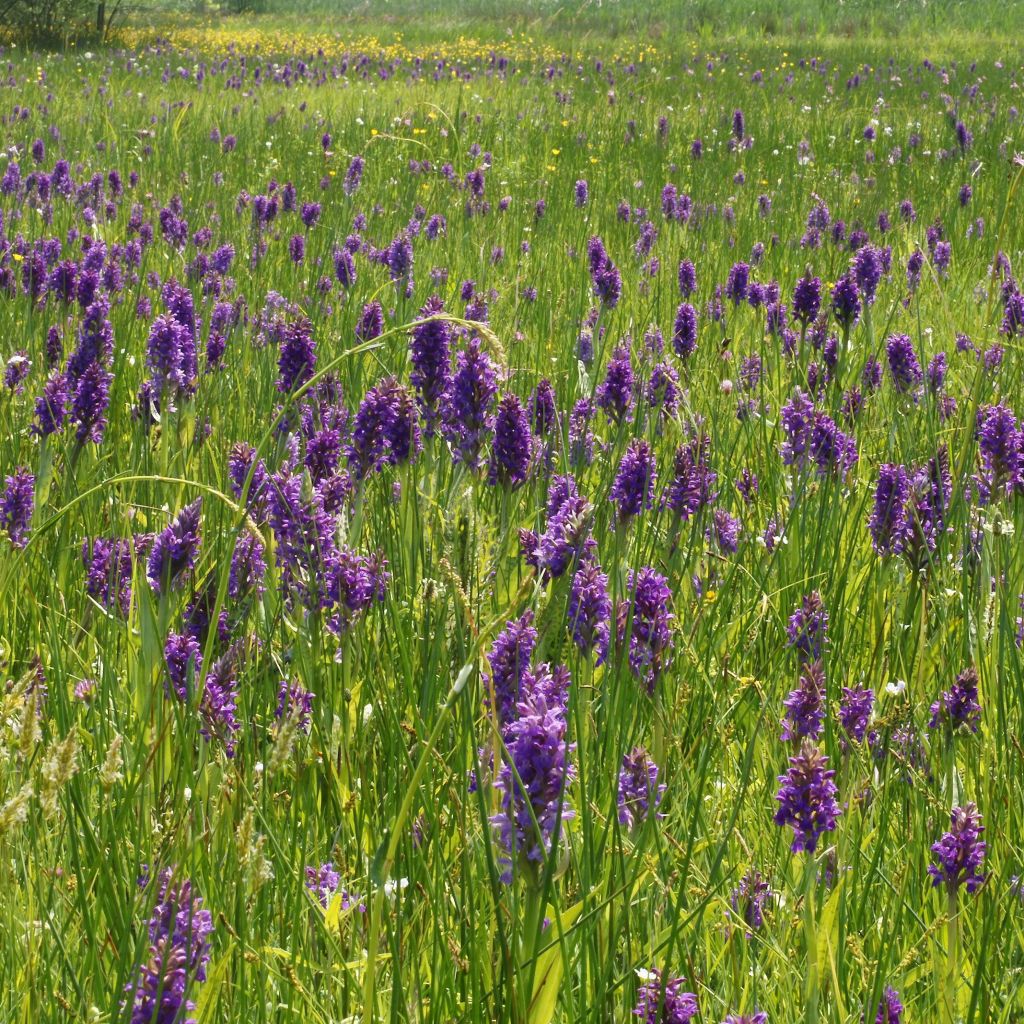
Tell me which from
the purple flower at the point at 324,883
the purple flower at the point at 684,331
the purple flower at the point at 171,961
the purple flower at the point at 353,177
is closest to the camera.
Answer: the purple flower at the point at 171,961

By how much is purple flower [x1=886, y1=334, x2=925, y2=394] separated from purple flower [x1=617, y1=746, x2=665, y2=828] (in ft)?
7.37

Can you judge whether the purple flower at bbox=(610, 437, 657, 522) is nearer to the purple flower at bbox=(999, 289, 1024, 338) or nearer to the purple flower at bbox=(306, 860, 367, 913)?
the purple flower at bbox=(306, 860, 367, 913)

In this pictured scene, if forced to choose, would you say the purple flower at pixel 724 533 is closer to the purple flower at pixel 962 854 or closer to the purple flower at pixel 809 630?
the purple flower at pixel 809 630

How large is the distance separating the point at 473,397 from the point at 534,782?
139cm

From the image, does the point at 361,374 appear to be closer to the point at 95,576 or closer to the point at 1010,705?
the point at 95,576

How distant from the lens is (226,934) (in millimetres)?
1563

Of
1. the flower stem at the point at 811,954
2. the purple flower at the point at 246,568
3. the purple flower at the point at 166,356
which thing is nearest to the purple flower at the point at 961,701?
the flower stem at the point at 811,954

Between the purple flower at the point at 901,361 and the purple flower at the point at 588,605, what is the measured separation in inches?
75.3

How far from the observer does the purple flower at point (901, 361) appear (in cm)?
349

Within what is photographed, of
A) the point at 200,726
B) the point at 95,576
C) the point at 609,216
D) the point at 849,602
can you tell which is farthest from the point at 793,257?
the point at 200,726

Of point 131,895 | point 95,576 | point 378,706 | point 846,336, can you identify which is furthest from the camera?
point 846,336

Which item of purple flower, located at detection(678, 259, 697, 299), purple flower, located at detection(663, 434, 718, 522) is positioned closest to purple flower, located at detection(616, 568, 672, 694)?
purple flower, located at detection(663, 434, 718, 522)

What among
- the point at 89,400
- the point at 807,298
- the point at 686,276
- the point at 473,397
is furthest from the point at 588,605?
the point at 686,276

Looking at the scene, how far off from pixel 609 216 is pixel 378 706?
6.30 meters
